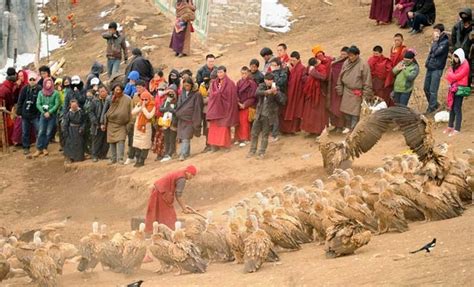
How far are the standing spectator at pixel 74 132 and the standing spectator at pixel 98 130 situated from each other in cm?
27

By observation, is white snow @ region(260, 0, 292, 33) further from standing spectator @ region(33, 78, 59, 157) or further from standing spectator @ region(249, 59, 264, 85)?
standing spectator @ region(249, 59, 264, 85)

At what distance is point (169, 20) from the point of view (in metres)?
27.7

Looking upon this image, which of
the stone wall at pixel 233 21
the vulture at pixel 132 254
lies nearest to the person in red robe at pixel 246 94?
the vulture at pixel 132 254

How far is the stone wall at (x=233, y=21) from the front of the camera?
25125mm

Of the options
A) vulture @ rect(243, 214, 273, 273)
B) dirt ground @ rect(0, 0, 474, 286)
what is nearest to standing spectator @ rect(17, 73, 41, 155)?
dirt ground @ rect(0, 0, 474, 286)

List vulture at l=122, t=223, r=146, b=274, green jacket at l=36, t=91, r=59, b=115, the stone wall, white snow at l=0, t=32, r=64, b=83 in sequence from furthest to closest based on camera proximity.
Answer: white snow at l=0, t=32, r=64, b=83, the stone wall, green jacket at l=36, t=91, r=59, b=115, vulture at l=122, t=223, r=146, b=274

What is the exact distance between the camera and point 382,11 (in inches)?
947

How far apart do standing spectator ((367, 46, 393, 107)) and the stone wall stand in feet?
24.3

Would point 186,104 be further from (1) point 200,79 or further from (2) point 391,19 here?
(2) point 391,19

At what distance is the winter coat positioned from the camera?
17906 mm

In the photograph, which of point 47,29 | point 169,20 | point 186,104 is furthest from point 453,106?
point 47,29

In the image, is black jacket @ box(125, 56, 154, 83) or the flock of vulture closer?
the flock of vulture

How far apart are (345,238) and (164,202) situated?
3336 millimetres

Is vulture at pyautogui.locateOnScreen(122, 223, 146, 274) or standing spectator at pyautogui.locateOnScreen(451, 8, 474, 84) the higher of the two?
standing spectator at pyautogui.locateOnScreen(451, 8, 474, 84)
